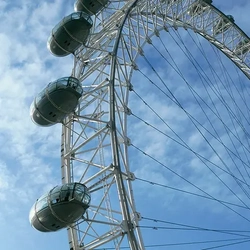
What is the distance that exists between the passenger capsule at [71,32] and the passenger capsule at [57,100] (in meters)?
3.06

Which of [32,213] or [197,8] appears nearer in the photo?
[32,213]

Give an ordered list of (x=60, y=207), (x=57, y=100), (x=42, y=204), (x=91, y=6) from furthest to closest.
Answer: (x=91, y=6), (x=57, y=100), (x=42, y=204), (x=60, y=207)

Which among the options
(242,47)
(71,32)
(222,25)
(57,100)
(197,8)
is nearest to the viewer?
(57,100)

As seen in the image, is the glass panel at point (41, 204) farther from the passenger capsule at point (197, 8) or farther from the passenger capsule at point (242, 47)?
the passenger capsule at point (242, 47)

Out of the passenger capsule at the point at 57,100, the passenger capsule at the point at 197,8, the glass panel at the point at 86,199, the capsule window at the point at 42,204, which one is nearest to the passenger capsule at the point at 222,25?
the passenger capsule at the point at 197,8

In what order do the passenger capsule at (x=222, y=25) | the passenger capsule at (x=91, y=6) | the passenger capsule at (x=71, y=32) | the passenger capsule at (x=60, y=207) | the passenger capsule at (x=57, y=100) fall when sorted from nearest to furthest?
1. the passenger capsule at (x=60, y=207)
2. the passenger capsule at (x=57, y=100)
3. the passenger capsule at (x=71, y=32)
4. the passenger capsule at (x=91, y=6)
5. the passenger capsule at (x=222, y=25)

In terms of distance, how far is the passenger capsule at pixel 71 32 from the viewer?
72.1 ft

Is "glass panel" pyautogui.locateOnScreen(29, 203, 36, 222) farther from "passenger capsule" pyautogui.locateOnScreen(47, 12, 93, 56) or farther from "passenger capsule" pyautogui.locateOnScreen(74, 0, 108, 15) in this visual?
"passenger capsule" pyautogui.locateOnScreen(74, 0, 108, 15)

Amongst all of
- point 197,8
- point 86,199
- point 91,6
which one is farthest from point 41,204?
point 197,8

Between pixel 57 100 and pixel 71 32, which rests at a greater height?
pixel 71 32

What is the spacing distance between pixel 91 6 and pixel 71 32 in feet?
13.2

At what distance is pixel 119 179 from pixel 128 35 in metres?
9.15

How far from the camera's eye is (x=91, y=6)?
83.4 feet

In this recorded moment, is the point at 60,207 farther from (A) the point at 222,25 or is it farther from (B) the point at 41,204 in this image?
(A) the point at 222,25
